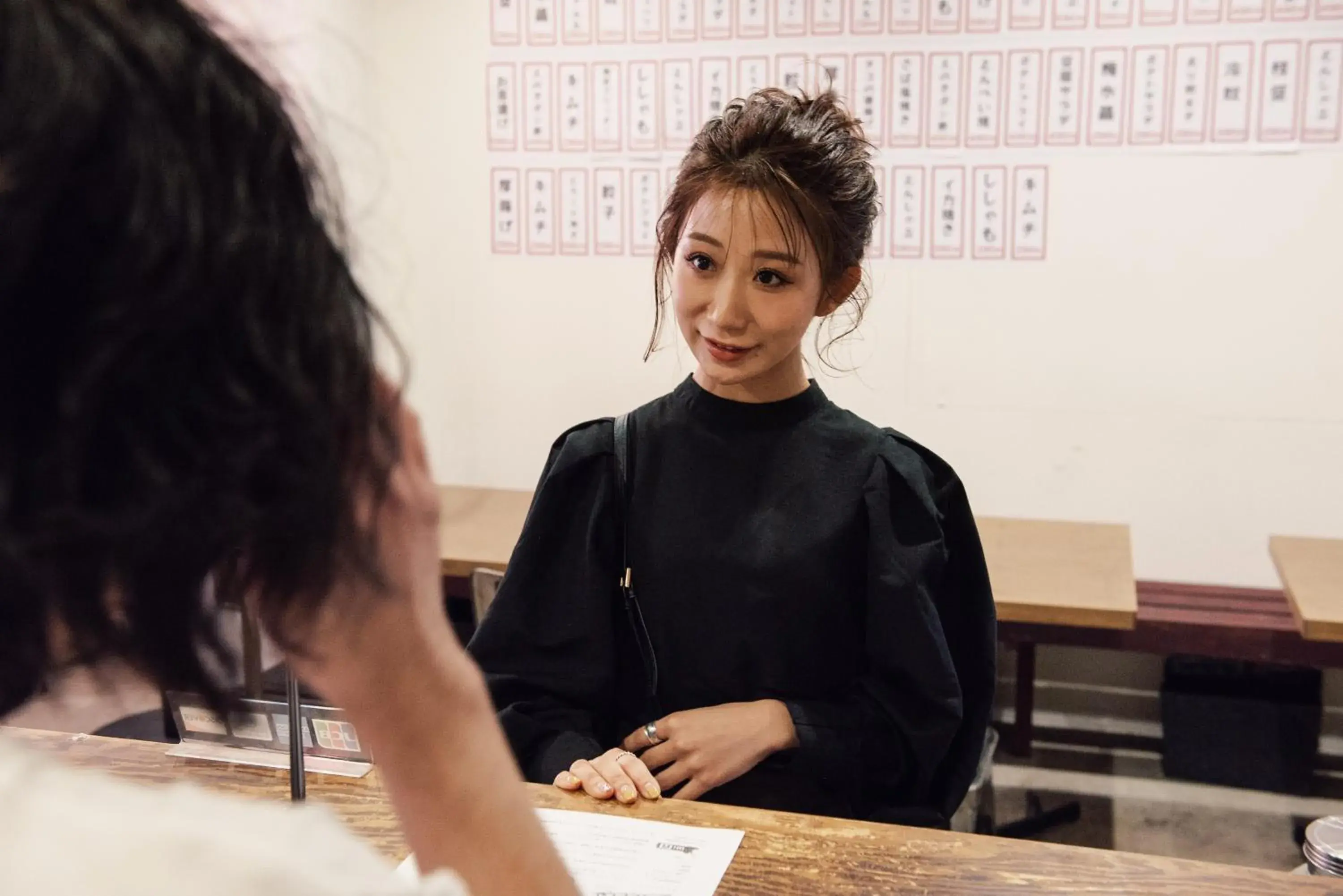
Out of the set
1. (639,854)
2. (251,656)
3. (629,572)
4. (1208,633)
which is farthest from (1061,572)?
(251,656)

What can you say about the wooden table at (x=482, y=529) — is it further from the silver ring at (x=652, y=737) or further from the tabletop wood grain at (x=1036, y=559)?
the silver ring at (x=652, y=737)

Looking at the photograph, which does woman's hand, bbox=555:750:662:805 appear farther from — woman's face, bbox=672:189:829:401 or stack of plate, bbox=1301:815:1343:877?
stack of plate, bbox=1301:815:1343:877

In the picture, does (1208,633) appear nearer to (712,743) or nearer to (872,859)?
(712,743)

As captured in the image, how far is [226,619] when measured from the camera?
0.50m

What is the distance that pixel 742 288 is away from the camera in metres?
1.35

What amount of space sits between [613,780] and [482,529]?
5.52ft

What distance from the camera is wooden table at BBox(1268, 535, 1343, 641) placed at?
2047mm

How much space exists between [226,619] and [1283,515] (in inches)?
115

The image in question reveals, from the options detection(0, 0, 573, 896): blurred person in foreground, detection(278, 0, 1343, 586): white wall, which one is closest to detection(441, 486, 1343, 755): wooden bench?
detection(278, 0, 1343, 586): white wall

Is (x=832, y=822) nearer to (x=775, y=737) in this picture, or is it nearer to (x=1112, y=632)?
(x=775, y=737)

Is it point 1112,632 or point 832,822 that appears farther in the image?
point 1112,632

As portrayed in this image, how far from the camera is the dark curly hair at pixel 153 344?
1.34ft

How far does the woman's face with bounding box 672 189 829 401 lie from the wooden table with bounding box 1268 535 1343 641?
1240 mm

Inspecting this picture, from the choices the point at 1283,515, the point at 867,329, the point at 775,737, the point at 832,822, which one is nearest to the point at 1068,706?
the point at 1283,515
